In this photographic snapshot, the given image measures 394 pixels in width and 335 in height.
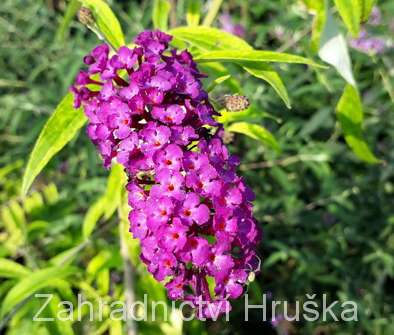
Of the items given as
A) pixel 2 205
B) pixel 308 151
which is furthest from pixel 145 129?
pixel 2 205

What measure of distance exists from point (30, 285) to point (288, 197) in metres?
1.16

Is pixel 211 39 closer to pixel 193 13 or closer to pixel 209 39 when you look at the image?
pixel 209 39

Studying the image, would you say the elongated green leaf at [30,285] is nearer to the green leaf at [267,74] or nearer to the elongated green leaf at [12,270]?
the elongated green leaf at [12,270]

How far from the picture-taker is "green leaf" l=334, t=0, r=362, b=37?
4.13ft

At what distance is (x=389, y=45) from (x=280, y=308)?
1.32 m

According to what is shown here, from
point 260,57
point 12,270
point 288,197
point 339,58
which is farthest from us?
point 288,197

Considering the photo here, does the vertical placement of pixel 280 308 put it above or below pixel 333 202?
below

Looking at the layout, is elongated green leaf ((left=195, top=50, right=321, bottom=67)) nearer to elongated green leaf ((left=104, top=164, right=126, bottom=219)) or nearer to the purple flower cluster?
the purple flower cluster

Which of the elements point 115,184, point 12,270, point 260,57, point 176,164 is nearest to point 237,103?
point 260,57

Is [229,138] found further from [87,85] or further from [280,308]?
[280,308]

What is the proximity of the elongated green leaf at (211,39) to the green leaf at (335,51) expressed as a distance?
235mm

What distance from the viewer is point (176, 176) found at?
1.07 meters

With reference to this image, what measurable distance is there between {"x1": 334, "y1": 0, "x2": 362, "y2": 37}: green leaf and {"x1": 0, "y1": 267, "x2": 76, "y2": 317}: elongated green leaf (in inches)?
42.7

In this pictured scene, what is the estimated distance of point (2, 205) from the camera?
2.82 meters
